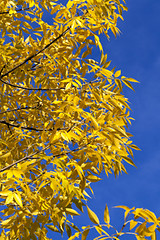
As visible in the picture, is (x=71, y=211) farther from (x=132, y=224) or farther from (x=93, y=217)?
(x=132, y=224)

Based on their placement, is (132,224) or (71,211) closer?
(132,224)

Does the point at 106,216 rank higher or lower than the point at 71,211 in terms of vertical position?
lower

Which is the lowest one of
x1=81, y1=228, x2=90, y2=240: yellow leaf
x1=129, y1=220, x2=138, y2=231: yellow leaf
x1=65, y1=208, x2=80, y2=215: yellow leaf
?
x1=129, y1=220, x2=138, y2=231: yellow leaf

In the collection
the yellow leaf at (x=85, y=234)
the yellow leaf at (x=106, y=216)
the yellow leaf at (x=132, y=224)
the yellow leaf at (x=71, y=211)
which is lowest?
the yellow leaf at (x=132, y=224)

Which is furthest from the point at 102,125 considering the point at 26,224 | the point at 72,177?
the point at 26,224

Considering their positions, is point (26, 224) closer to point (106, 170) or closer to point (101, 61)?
point (106, 170)

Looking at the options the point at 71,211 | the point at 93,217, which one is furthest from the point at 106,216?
the point at 71,211

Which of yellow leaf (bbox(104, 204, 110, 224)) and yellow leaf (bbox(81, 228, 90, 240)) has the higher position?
yellow leaf (bbox(104, 204, 110, 224))

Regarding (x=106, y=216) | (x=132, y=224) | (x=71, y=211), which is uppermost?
(x=71, y=211)

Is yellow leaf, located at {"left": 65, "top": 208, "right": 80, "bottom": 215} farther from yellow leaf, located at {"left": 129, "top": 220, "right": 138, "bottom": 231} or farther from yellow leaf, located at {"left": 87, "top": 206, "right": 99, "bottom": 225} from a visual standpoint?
yellow leaf, located at {"left": 129, "top": 220, "right": 138, "bottom": 231}

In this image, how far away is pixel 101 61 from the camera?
265 centimetres

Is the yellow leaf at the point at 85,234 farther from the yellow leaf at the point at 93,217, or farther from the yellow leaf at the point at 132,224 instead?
the yellow leaf at the point at 132,224

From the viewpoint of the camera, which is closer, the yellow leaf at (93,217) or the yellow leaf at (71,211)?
the yellow leaf at (93,217)

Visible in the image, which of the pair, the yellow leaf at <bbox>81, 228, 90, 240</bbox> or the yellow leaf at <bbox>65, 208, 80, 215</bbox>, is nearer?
the yellow leaf at <bbox>81, 228, 90, 240</bbox>
